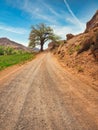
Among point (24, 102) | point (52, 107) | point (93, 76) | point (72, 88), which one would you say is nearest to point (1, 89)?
point (24, 102)

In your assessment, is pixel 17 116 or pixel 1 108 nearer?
pixel 17 116

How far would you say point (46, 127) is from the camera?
545 cm

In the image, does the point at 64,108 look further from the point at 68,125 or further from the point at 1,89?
the point at 1,89

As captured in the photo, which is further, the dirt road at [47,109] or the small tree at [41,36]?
the small tree at [41,36]

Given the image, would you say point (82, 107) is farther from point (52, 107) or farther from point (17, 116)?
point (17, 116)

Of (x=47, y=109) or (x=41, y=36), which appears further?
(x=41, y=36)

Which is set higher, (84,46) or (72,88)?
(84,46)

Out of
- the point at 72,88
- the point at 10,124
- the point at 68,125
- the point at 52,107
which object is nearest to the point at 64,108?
the point at 52,107

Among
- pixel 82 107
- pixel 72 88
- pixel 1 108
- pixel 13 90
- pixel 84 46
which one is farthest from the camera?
pixel 84 46

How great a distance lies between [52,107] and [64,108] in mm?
543

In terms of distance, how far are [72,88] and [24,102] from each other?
410cm

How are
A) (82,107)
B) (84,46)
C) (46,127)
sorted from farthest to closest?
(84,46)
(82,107)
(46,127)

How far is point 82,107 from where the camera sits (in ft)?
24.2

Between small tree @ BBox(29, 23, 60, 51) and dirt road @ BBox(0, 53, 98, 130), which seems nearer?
dirt road @ BBox(0, 53, 98, 130)
